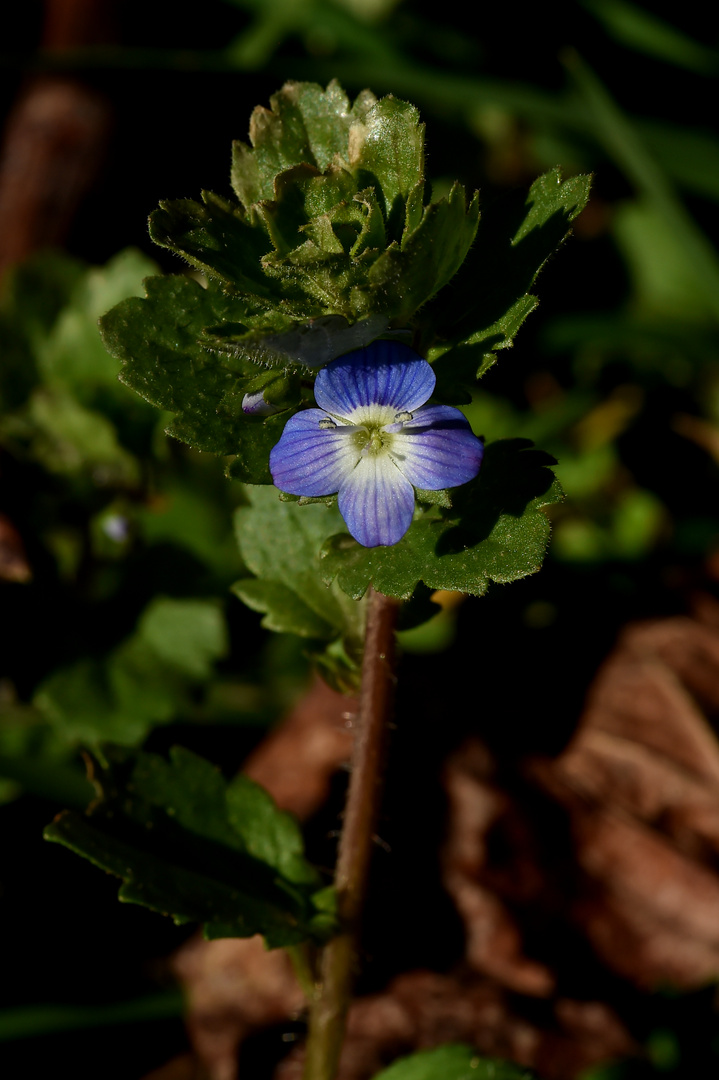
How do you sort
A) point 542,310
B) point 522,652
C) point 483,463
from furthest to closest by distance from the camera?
point 542,310 < point 522,652 < point 483,463

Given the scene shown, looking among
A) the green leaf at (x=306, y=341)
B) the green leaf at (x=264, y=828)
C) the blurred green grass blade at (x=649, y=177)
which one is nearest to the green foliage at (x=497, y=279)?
the green leaf at (x=306, y=341)

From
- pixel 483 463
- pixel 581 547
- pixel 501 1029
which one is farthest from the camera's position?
pixel 581 547

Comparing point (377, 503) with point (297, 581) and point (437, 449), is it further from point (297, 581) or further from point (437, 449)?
point (297, 581)

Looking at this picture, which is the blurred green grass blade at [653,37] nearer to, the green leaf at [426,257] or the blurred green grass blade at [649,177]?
the blurred green grass blade at [649,177]

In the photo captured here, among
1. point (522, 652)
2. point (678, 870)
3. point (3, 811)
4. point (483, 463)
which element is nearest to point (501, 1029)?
point (678, 870)

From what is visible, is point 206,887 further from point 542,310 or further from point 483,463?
point 542,310

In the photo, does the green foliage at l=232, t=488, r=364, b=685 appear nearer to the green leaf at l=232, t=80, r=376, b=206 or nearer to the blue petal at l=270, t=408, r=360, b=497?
the blue petal at l=270, t=408, r=360, b=497

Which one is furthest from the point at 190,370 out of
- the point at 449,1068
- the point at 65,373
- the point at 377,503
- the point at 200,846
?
the point at 65,373
